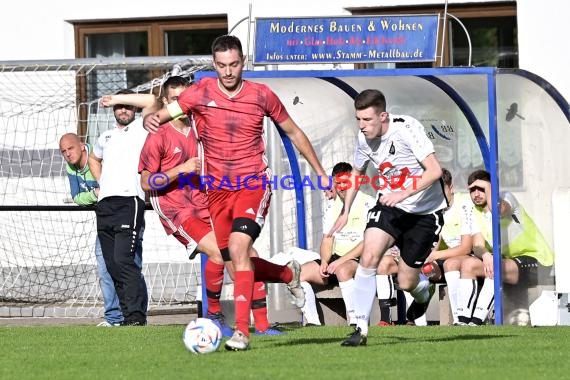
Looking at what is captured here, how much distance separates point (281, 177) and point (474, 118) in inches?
83.6

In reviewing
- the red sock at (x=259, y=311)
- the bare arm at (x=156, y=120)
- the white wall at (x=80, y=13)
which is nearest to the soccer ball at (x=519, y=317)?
the red sock at (x=259, y=311)

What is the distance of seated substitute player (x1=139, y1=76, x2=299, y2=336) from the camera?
11570 millimetres

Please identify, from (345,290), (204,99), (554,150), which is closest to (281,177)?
(345,290)

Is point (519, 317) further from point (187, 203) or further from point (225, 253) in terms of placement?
point (187, 203)

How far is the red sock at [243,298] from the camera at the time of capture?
9742 mm

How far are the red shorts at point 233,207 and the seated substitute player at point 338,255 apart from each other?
2554 millimetres

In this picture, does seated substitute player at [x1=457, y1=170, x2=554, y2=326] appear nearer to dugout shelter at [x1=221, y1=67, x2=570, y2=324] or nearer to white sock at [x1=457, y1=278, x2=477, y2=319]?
white sock at [x1=457, y1=278, x2=477, y2=319]

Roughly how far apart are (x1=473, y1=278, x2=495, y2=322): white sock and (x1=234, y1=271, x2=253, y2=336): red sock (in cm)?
358

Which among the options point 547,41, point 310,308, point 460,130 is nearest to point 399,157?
point 310,308

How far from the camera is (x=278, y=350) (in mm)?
9953

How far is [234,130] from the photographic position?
34.0 feet

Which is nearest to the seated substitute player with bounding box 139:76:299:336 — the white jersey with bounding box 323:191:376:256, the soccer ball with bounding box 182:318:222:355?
the soccer ball with bounding box 182:318:222:355

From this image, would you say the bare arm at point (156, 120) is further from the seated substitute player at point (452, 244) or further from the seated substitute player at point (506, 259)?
the seated substitute player at point (506, 259)

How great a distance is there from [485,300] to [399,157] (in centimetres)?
290
